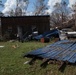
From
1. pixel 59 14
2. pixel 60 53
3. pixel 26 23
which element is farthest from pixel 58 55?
A: pixel 59 14

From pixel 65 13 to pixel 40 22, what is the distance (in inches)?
1156

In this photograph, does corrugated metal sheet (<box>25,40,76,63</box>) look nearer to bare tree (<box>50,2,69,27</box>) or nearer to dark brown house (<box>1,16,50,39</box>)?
dark brown house (<box>1,16,50,39</box>)

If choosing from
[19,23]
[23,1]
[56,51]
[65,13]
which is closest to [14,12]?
[23,1]

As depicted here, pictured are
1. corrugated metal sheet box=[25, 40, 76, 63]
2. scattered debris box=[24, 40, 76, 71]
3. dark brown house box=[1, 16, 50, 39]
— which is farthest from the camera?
dark brown house box=[1, 16, 50, 39]

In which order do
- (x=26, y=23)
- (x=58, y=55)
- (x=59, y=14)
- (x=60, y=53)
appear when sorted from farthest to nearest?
(x=59, y=14) → (x=26, y=23) → (x=60, y=53) → (x=58, y=55)

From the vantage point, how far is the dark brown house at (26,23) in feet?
114

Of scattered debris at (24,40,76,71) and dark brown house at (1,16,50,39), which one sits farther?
dark brown house at (1,16,50,39)

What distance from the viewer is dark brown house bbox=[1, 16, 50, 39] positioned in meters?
34.8

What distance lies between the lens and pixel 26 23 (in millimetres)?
34906

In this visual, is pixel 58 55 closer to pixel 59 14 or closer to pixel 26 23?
pixel 26 23

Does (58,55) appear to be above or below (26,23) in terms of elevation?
below

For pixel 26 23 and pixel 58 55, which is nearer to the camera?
pixel 58 55

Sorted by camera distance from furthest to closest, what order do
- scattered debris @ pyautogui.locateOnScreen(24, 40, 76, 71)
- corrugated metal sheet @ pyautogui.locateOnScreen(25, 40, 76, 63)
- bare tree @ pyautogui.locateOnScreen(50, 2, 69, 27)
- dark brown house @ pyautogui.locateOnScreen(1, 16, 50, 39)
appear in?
1. bare tree @ pyautogui.locateOnScreen(50, 2, 69, 27)
2. dark brown house @ pyautogui.locateOnScreen(1, 16, 50, 39)
3. corrugated metal sheet @ pyautogui.locateOnScreen(25, 40, 76, 63)
4. scattered debris @ pyautogui.locateOnScreen(24, 40, 76, 71)

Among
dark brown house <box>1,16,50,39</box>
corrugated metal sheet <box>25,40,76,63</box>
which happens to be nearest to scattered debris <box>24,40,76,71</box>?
corrugated metal sheet <box>25,40,76,63</box>
